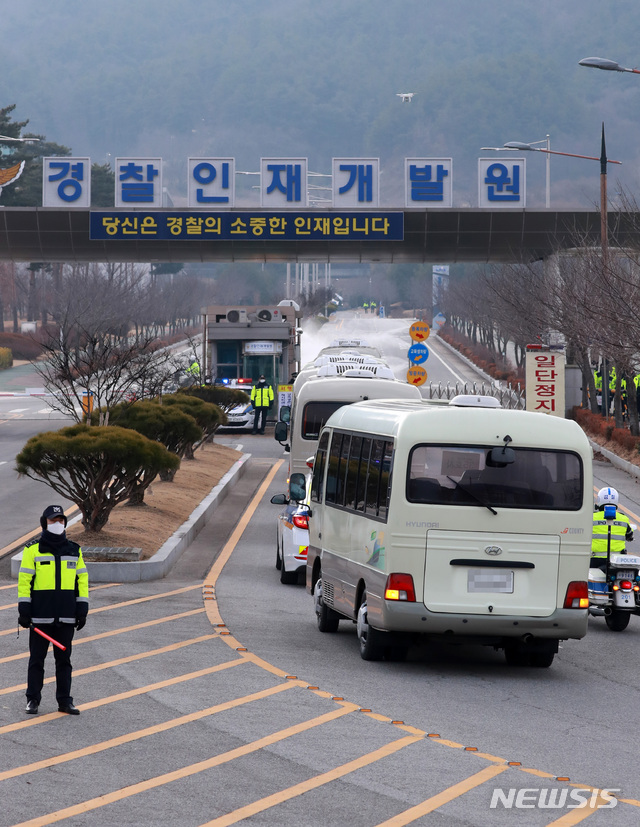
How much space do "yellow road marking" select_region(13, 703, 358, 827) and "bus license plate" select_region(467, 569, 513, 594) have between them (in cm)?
197

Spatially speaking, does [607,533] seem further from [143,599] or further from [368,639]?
[143,599]

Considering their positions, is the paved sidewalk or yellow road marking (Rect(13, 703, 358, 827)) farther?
the paved sidewalk

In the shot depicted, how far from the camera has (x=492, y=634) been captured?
33.5ft

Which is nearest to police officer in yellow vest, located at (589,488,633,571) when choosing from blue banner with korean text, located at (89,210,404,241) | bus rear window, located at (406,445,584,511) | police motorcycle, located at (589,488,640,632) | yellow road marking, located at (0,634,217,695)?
police motorcycle, located at (589,488,640,632)

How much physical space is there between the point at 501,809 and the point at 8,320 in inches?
4989

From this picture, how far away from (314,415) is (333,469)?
7.67 metres

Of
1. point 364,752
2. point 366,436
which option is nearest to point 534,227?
point 366,436

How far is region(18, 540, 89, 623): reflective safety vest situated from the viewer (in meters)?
8.52

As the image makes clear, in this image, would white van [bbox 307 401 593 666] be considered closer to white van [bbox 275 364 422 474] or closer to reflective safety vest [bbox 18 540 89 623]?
reflective safety vest [bbox 18 540 89 623]

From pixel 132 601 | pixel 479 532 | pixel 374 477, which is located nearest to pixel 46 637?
pixel 374 477

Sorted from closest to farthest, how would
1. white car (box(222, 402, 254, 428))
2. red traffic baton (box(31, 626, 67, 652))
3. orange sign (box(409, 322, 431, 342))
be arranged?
red traffic baton (box(31, 626, 67, 652))
orange sign (box(409, 322, 431, 342))
white car (box(222, 402, 254, 428))

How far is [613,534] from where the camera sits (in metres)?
12.6

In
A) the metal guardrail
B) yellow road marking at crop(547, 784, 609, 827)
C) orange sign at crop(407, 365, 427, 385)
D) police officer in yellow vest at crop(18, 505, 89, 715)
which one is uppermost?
orange sign at crop(407, 365, 427, 385)

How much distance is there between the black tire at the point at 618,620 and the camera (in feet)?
42.0
